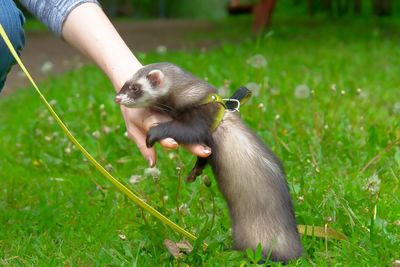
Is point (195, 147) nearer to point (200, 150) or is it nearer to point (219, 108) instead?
point (200, 150)

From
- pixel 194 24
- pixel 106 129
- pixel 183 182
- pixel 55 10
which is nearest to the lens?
pixel 55 10

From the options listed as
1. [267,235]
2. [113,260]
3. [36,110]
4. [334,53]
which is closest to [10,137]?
[36,110]

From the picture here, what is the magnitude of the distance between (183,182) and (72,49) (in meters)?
7.60

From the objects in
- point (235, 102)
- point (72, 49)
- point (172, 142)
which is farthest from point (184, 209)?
point (72, 49)

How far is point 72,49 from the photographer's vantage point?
1056 cm

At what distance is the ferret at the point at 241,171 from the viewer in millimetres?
2320

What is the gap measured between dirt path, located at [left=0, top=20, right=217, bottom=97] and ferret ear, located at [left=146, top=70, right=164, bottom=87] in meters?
4.86

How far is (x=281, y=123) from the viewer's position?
4.12m

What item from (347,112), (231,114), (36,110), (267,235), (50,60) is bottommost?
(50,60)

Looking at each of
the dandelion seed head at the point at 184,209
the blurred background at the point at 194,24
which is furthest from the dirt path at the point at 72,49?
the dandelion seed head at the point at 184,209

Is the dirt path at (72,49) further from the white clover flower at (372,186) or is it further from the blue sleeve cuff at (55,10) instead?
the white clover flower at (372,186)

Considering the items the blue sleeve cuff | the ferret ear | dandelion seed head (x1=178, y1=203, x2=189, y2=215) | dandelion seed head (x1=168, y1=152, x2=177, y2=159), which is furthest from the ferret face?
dandelion seed head (x1=168, y1=152, x2=177, y2=159)

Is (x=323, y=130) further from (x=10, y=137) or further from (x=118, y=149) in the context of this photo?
(x=10, y=137)

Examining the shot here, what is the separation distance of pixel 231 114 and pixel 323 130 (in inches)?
54.8
